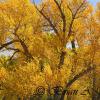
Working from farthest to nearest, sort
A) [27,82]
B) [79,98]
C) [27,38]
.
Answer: [79,98]
[27,38]
[27,82]

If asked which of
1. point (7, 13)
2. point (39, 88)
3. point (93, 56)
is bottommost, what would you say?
point (39, 88)

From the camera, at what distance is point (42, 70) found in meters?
16.9

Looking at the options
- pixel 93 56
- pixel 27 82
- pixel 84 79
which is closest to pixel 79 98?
pixel 84 79

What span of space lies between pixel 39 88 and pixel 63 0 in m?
4.88

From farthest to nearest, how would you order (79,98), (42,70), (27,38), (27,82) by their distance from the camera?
(79,98) → (27,38) → (42,70) → (27,82)

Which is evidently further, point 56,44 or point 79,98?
point 79,98

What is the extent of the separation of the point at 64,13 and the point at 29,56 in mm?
2806

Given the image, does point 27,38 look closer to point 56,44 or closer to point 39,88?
point 56,44

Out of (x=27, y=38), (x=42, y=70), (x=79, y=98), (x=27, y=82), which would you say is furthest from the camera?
(x=79, y=98)

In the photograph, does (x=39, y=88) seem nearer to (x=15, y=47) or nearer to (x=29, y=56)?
(x=29, y=56)

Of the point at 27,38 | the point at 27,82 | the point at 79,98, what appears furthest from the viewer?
the point at 79,98

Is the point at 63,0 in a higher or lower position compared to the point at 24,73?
higher

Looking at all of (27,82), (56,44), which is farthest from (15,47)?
(27,82)

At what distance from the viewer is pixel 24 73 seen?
16.2 m
